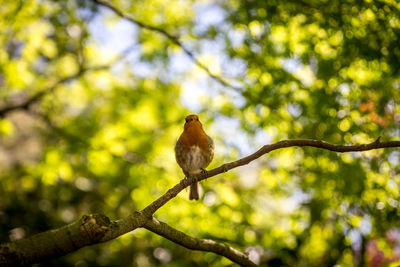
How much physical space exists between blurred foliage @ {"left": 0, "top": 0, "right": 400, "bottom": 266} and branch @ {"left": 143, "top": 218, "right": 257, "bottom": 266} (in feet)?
2.72

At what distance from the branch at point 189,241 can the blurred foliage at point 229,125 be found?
2.72 feet

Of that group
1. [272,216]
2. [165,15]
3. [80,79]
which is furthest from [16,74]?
[272,216]

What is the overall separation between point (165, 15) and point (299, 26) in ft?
8.24

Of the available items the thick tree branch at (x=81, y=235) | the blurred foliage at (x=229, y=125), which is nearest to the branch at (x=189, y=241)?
the thick tree branch at (x=81, y=235)

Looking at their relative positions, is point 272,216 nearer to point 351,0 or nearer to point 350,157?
point 350,157

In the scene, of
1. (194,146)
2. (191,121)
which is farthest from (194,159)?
(191,121)

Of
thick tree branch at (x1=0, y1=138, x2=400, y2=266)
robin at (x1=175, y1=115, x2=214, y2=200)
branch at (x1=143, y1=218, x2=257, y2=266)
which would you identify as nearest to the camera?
thick tree branch at (x1=0, y1=138, x2=400, y2=266)

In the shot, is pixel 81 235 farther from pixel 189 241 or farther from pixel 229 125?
pixel 229 125

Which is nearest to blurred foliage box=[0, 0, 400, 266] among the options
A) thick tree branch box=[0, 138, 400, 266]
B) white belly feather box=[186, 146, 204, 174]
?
white belly feather box=[186, 146, 204, 174]

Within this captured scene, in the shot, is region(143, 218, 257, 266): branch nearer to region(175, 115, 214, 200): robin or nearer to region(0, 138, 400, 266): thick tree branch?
region(0, 138, 400, 266): thick tree branch

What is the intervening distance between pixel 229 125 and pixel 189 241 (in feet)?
9.25

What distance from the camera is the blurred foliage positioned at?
11.1 ft

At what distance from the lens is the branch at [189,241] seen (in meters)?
1.92

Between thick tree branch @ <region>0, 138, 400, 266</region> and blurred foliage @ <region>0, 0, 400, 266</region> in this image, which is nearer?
thick tree branch @ <region>0, 138, 400, 266</region>
